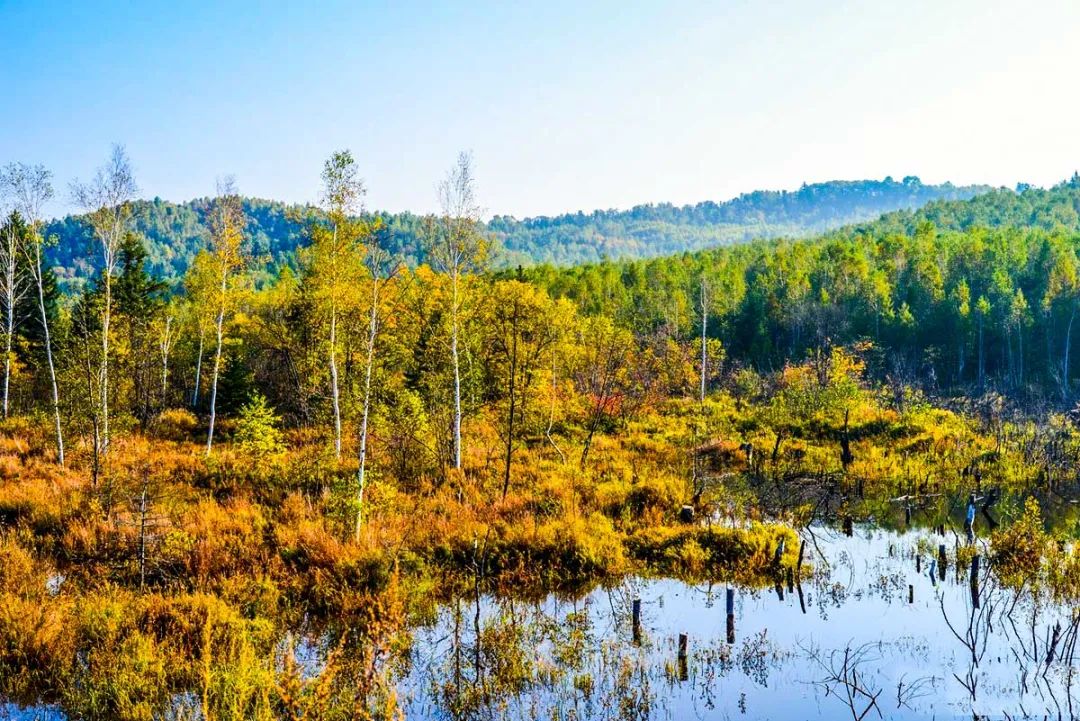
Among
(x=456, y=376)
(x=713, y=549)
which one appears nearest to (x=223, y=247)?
(x=456, y=376)

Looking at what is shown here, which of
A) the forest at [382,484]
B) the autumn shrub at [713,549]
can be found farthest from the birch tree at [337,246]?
the autumn shrub at [713,549]

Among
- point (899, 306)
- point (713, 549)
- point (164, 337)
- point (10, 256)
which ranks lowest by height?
point (713, 549)

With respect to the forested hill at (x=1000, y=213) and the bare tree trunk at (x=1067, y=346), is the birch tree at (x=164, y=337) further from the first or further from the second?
the forested hill at (x=1000, y=213)

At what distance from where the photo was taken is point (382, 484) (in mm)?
15008

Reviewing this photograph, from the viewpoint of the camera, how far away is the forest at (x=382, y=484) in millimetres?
8344

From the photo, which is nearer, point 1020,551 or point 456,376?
point 1020,551

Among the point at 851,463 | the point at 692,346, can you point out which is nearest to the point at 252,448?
the point at 851,463

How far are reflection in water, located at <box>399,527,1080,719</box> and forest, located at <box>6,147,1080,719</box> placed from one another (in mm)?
103

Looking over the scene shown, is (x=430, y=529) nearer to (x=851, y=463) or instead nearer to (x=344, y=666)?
(x=344, y=666)

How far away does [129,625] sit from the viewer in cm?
896

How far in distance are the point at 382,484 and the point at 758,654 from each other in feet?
29.1

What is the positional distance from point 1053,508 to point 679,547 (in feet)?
35.9

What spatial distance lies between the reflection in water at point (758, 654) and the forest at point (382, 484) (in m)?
0.10

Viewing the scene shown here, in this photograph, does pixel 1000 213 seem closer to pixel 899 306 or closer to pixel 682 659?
pixel 899 306
